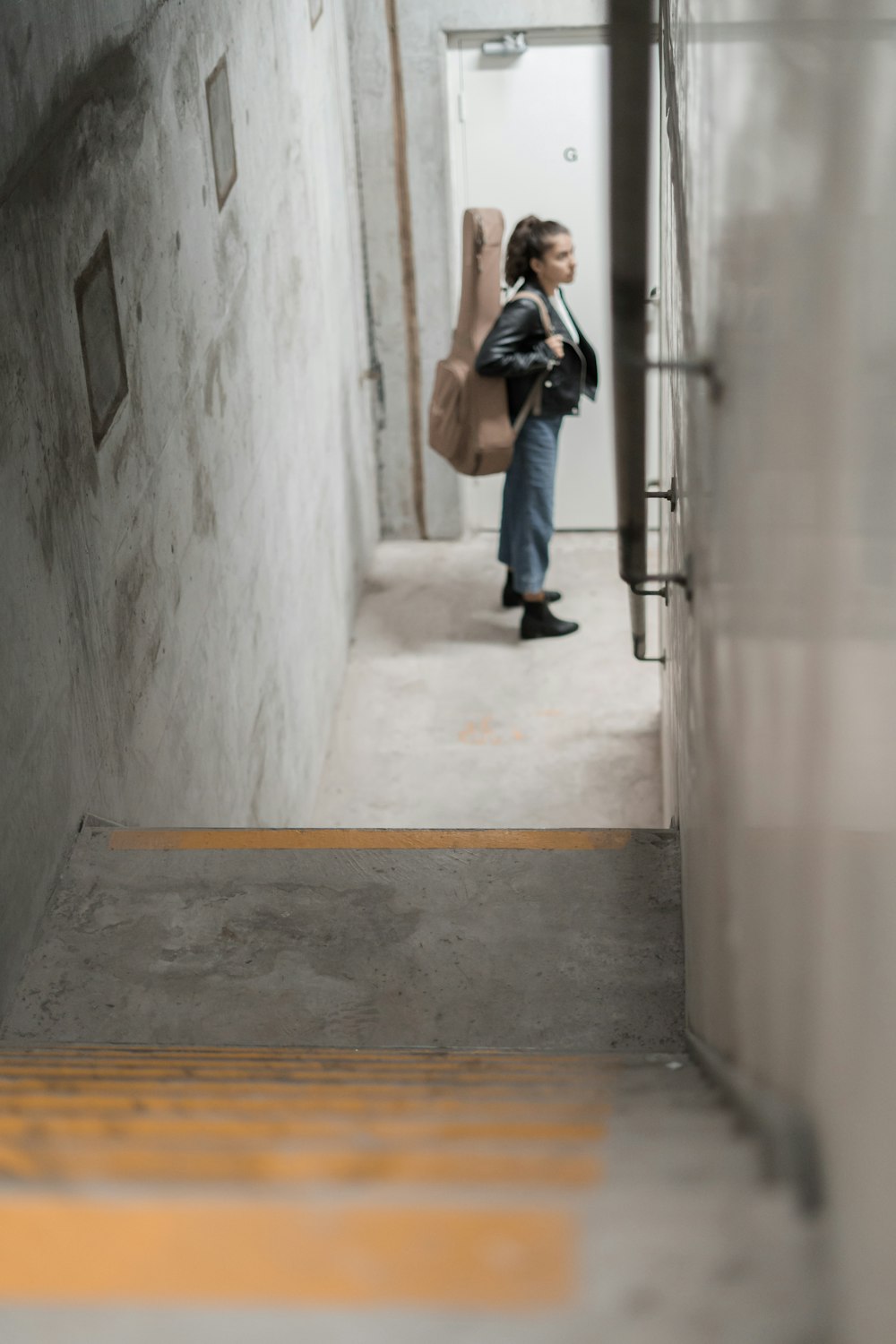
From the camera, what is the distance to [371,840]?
3018 mm

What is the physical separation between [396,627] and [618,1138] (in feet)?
18.6

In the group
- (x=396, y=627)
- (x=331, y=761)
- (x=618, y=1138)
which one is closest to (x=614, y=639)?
(x=396, y=627)

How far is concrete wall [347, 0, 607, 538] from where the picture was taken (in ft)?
20.5

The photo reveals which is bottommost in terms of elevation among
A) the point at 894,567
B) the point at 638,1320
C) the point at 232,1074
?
the point at 232,1074

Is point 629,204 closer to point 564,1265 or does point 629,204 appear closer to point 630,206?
point 630,206

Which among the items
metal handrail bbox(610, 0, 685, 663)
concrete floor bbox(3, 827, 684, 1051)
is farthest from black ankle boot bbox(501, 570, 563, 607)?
metal handrail bbox(610, 0, 685, 663)

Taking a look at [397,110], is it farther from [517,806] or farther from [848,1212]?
[848,1212]

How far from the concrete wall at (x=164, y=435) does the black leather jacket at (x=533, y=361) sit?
724 millimetres

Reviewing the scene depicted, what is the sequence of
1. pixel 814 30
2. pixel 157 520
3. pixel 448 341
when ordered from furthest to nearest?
pixel 448 341
pixel 157 520
pixel 814 30

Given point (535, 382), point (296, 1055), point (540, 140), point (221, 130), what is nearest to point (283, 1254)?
point (296, 1055)

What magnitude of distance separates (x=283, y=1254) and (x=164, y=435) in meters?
2.79

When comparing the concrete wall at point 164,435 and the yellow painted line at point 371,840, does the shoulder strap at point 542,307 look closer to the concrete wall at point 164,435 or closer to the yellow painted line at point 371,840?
the concrete wall at point 164,435

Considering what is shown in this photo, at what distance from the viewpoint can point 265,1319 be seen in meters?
0.89

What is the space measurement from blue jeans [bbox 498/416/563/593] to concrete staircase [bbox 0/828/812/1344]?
11.6ft
